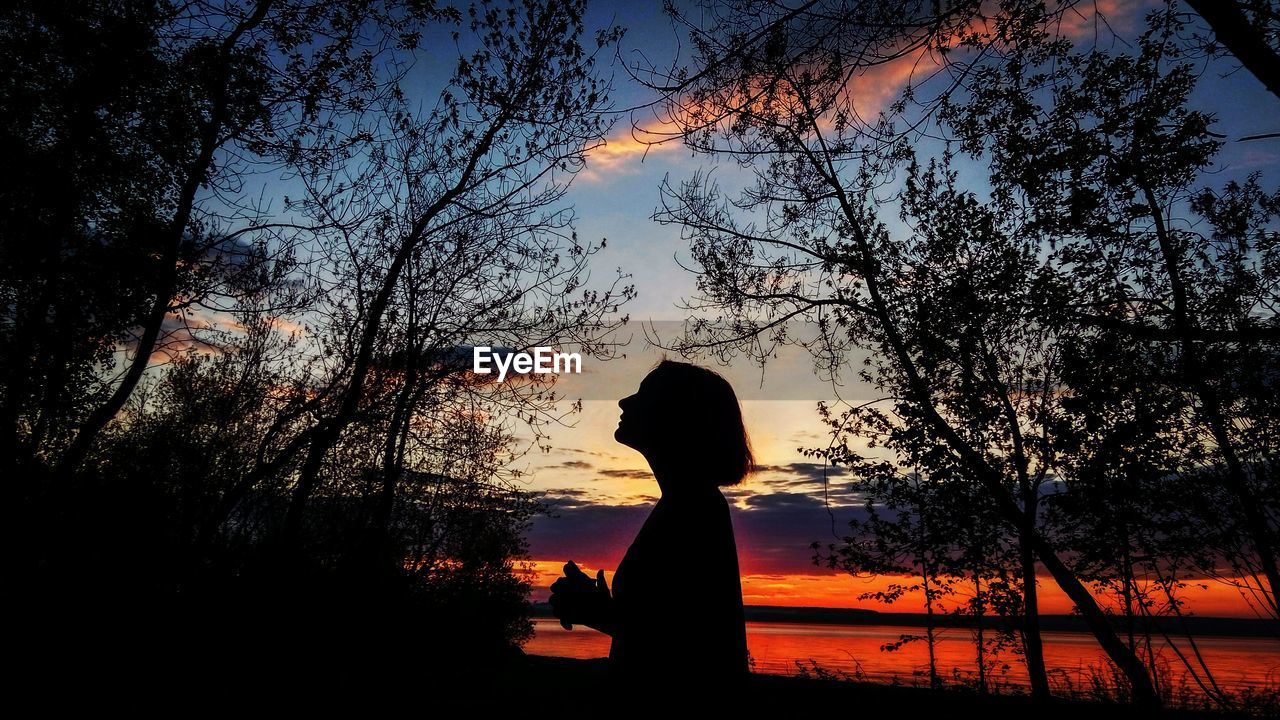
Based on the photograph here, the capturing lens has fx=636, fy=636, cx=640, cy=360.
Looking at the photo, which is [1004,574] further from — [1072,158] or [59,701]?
[59,701]

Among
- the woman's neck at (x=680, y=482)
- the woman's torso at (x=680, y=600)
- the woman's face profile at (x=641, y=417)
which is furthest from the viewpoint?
the woman's face profile at (x=641, y=417)

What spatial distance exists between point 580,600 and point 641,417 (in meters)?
0.76

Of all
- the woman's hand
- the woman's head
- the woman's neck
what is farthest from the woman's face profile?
the woman's hand

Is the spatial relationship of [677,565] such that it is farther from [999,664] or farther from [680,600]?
[999,664]

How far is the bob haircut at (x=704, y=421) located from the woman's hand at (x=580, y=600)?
0.61 meters

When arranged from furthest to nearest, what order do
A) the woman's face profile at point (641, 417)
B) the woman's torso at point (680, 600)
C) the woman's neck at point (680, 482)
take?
the woman's face profile at point (641, 417), the woman's neck at point (680, 482), the woman's torso at point (680, 600)

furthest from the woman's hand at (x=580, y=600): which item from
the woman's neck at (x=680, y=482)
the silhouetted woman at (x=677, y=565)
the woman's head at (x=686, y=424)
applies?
the woman's head at (x=686, y=424)

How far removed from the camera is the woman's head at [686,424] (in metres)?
2.60

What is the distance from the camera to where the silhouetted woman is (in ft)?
7.36

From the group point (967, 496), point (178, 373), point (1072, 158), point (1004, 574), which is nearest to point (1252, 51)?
point (1072, 158)

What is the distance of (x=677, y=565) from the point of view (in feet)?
7.55

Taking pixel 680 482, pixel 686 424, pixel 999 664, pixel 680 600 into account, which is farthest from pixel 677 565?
pixel 999 664

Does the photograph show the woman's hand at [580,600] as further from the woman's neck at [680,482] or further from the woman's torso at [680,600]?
the woman's neck at [680,482]

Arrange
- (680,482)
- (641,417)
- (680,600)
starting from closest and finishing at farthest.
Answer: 1. (680,600)
2. (680,482)
3. (641,417)
